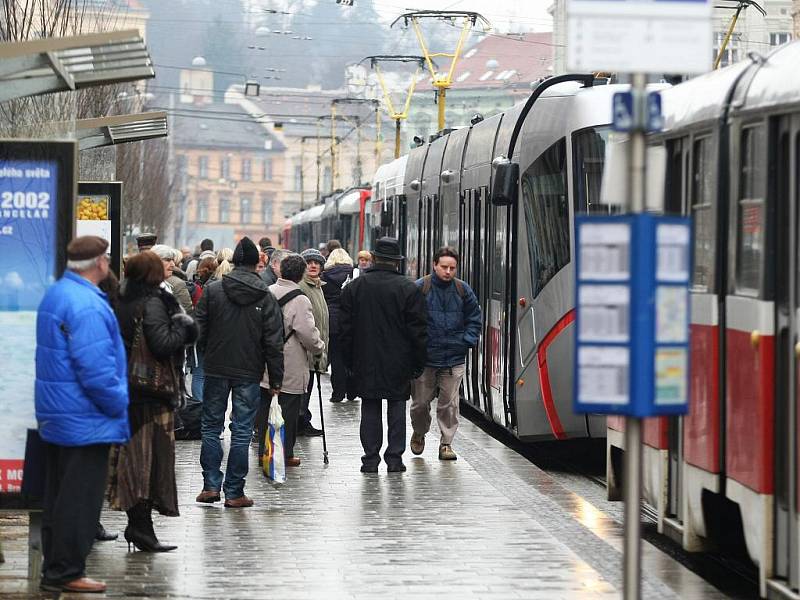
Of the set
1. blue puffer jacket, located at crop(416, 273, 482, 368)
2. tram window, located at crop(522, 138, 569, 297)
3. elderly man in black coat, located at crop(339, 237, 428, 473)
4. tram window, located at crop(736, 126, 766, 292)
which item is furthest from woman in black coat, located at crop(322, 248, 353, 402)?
tram window, located at crop(736, 126, 766, 292)

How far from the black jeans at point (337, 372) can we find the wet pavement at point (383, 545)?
20.4ft

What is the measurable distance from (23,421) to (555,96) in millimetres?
7379

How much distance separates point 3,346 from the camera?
9.77 meters

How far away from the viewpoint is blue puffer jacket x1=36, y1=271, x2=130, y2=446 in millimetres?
8930

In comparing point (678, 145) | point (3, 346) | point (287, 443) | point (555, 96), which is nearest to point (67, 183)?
point (3, 346)

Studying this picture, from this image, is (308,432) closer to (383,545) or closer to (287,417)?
(287,417)

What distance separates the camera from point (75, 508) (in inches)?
363

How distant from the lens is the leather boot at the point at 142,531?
421 inches

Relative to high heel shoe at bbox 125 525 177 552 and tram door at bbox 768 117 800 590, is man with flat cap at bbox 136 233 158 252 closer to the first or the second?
high heel shoe at bbox 125 525 177 552

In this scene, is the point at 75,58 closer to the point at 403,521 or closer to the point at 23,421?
the point at 23,421

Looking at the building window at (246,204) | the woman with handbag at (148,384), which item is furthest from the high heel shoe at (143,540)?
the building window at (246,204)

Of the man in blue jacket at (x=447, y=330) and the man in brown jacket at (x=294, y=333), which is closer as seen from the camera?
the man in brown jacket at (x=294, y=333)

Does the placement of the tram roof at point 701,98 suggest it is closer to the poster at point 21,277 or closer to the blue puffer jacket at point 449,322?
the poster at point 21,277

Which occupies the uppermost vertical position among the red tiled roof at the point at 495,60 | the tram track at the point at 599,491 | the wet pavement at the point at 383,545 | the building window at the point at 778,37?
the red tiled roof at the point at 495,60
